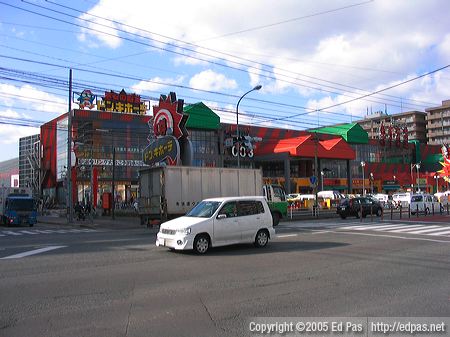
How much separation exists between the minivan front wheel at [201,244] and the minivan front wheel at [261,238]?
6.67ft

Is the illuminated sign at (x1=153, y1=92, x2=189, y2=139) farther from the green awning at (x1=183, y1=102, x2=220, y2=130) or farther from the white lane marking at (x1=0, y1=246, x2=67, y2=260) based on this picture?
the green awning at (x1=183, y1=102, x2=220, y2=130)

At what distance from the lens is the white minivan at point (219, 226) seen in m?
13.1

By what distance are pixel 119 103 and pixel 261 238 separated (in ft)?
191

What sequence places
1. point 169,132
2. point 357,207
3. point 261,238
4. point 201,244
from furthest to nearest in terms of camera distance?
point 169,132, point 357,207, point 261,238, point 201,244

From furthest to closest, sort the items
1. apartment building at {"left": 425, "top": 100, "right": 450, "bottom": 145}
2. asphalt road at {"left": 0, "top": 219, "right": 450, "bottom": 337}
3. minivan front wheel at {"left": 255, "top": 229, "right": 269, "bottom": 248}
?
1. apartment building at {"left": 425, "top": 100, "right": 450, "bottom": 145}
2. minivan front wheel at {"left": 255, "top": 229, "right": 269, "bottom": 248}
3. asphalt road at {"left": 0, "top": 219, "right": 450, "bottom": 337}

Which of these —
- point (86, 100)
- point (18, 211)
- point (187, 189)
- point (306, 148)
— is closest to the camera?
point (187, 189)

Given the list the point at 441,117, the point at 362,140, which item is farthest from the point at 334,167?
the point at 441,117

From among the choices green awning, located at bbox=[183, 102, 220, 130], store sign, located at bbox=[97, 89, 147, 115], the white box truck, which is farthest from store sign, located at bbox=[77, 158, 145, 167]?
the white box truck

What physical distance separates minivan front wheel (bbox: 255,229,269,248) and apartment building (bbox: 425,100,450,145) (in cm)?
14194

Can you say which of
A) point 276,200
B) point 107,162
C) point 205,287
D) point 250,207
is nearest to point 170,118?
point 276,200

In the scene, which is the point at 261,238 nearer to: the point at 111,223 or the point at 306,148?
the point at 111,223

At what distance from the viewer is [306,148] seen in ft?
256

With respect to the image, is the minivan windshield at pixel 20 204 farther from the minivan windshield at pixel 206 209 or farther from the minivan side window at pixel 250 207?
the minivan side window at pixel 250 207

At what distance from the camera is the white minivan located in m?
13.1
